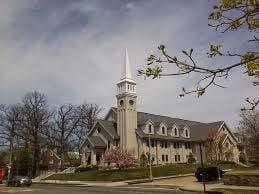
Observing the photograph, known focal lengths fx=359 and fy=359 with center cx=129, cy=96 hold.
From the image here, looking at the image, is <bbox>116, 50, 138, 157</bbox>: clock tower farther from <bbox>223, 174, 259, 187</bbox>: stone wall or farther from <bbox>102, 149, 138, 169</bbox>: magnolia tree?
<bbox>223, 174, 259, 187</bbox>: stone wall

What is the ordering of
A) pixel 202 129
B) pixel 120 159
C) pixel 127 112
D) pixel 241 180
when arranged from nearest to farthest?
pixel 241 180, pixel 120 159, pixel 127 112, pixel 202 129

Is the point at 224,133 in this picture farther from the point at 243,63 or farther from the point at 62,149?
the point at 243,63

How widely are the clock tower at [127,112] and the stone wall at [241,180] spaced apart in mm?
30609

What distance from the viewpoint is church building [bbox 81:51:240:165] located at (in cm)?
6231

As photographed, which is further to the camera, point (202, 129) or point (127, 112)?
point (202, 129)

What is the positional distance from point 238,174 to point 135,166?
3009cm

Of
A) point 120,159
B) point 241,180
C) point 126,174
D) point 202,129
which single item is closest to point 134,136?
point 120,159

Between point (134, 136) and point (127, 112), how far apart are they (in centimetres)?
436

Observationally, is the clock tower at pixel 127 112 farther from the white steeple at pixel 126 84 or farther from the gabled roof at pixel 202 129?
the gabled roof at pixel 202 129

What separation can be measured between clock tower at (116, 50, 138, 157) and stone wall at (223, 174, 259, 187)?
30.6m

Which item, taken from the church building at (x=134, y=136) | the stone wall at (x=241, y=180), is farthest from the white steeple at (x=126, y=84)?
the stone wall at (x=241, y=180)

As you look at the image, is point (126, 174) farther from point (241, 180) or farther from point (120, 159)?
point (241, 180)

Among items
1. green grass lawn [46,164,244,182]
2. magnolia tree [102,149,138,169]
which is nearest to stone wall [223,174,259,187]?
green grass lawn [46,164,244,182]

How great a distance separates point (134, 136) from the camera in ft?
205
